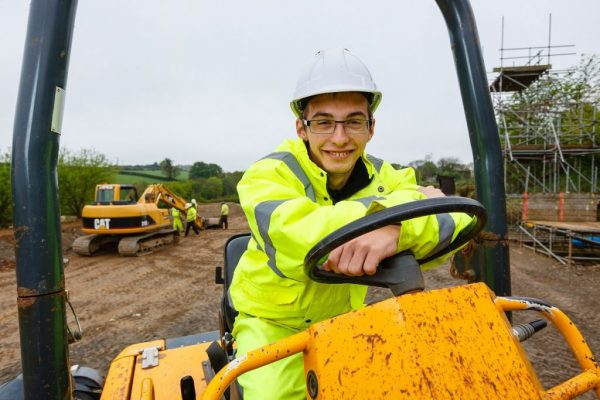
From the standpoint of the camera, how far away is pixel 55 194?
119 centimetres

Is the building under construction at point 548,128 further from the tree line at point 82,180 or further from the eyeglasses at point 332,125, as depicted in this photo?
the eyeglasses at point 332,125

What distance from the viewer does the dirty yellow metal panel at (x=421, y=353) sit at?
90 cm

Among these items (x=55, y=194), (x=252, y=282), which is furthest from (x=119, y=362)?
(x=55, y=194)

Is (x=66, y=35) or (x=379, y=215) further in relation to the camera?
(x=66, y=35)

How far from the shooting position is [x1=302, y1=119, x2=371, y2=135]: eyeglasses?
4.98ft

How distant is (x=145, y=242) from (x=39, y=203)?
11.2 meters

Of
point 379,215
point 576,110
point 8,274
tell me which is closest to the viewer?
point 379,215

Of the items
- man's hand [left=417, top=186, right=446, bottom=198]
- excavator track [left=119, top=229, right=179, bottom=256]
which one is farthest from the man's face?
excavator track [left=119, top=229, right=179, bottom=256]

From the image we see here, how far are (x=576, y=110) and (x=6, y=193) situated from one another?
22767 mm

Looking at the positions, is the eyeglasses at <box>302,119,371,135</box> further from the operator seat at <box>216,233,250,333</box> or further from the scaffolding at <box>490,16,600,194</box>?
the scaffolding at <box>490,16,600,194</box>

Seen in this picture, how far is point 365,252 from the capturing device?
1.08 m

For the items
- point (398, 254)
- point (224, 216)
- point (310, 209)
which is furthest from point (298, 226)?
point (224, 216)

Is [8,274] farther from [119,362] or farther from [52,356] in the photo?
[52,356]

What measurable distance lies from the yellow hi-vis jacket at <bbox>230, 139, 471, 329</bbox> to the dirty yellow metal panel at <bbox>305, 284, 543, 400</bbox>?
23 centimetres
